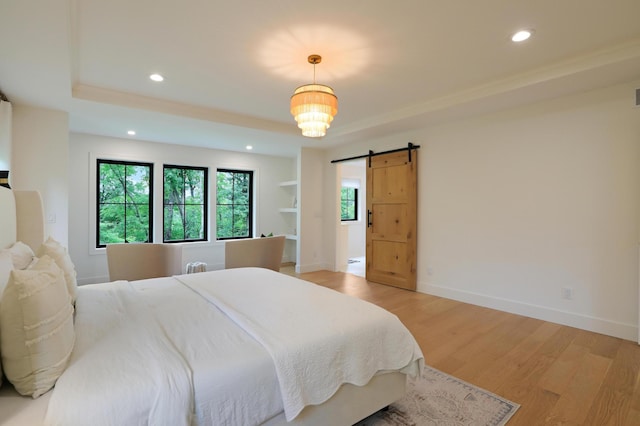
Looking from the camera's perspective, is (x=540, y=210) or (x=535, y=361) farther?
(x=540, y=210)

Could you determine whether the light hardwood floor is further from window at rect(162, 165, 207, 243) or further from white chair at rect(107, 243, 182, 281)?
window at rect(162, 165, 207, 243)

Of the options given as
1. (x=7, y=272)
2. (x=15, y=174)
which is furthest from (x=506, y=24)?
(x=15, y=174)

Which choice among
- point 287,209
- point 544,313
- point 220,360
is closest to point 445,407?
point 220,360

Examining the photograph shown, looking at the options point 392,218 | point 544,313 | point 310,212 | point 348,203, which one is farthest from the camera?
point 348,203

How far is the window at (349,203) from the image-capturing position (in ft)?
27.6

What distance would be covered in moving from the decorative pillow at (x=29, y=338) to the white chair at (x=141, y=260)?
2704 millimetres

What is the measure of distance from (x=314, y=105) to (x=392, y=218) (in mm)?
2869

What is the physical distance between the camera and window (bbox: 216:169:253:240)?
6383 millimetres

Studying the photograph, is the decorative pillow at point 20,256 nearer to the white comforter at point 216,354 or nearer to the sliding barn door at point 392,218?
the white comforter at point 216,354

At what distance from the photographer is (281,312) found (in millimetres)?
1865

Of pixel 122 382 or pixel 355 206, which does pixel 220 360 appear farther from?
pixel 355 206

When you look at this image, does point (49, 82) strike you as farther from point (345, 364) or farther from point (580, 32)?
point (580, 32)

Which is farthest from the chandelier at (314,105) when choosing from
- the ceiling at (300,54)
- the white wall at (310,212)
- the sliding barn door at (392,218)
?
the white wall at (310,212)

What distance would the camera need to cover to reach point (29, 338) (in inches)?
43.9
